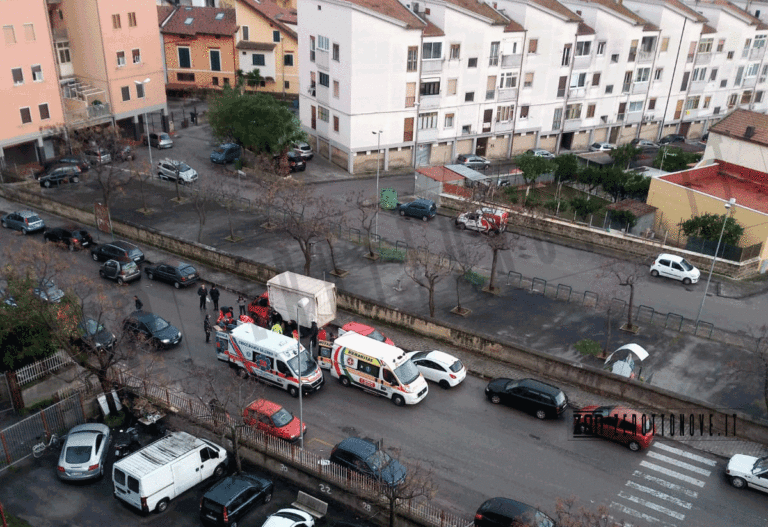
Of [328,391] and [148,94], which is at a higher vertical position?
[148,94]

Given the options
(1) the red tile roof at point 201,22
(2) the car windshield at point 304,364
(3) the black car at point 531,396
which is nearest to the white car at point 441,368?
(3) the black car at point 531,396

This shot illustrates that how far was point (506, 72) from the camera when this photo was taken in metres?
61.5

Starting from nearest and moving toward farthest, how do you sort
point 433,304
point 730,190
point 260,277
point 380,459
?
point 380,459 < point 433,304 < point 260,277 < point 730,190

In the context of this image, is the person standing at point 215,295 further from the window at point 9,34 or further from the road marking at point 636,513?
the window at point 9,34

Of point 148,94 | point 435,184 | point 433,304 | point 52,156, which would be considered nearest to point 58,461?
point 433,304

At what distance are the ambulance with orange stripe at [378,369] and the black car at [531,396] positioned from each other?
3.08 metres

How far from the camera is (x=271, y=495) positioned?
78.2 feet

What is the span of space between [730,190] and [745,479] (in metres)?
31.4

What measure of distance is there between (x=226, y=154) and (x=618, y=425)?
42.4 meters

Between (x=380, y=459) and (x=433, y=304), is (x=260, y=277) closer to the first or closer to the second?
(x=433, y=304)

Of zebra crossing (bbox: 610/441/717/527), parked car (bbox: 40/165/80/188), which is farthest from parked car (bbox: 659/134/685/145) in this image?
parked car (bbox: 40/165/80/188)

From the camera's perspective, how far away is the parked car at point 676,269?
39.5 m

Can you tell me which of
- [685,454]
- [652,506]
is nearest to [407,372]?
[652,506]

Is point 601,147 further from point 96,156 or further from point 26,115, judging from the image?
point 26,115
